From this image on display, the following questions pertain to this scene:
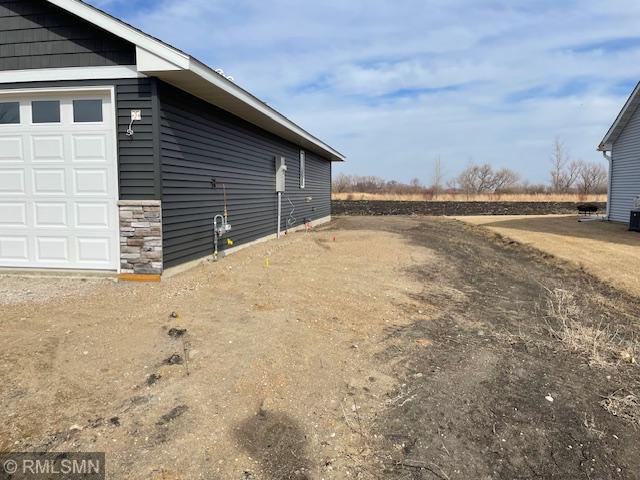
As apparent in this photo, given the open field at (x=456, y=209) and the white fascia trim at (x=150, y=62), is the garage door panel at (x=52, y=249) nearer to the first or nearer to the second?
the white fascia trim at (x=150, y=62)

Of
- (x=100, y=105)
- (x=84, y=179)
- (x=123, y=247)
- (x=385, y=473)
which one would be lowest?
(x=385, y=473)

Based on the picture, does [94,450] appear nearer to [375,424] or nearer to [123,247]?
[375,424]

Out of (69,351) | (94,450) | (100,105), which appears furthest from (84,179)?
(94,450)

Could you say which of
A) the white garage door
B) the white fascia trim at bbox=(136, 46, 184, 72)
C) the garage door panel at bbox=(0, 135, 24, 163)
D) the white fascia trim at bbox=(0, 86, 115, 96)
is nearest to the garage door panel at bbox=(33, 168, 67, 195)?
the white garage door

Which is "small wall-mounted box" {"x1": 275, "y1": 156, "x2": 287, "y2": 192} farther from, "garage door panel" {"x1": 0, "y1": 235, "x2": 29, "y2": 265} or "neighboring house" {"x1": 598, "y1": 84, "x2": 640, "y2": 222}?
"neighboring house" {"x1": 598, "y1": 84, "x2": 640, "y2": 222}

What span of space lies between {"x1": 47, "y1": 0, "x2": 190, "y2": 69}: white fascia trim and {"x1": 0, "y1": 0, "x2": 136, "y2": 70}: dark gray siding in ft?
0.76

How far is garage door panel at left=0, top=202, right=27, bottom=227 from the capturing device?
6957 mm

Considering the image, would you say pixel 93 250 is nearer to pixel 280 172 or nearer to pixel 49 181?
pixel 49 181

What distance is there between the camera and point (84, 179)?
6.70m

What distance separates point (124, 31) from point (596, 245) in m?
11.5

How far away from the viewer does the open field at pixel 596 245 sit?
8312mm

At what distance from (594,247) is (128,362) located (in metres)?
11.3

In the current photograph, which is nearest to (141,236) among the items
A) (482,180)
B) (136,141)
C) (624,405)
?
(136,141)

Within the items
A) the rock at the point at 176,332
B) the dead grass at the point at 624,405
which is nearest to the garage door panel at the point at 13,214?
the rock at the point at 176,332
